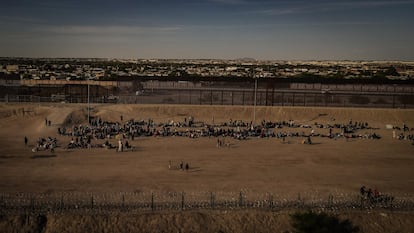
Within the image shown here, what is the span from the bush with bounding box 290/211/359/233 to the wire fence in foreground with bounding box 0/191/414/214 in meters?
1.10

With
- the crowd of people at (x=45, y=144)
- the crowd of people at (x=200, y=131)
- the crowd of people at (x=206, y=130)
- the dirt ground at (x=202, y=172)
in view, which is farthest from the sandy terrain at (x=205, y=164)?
the crowd of people at (x=206, y=130)

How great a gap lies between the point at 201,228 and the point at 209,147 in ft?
54.6

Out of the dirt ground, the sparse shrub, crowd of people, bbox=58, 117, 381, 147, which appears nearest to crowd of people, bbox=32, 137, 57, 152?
the dirt ground

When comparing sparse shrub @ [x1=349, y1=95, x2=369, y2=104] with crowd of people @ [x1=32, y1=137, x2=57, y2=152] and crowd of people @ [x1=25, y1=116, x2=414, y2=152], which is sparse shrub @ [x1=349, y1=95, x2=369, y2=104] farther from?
crowd of people @ [x1=32, y1=137, x2=57, y2=152]

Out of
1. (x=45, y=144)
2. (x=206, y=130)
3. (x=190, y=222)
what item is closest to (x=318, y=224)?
(x=190, y=222)

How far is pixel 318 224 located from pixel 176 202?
23.3 ft

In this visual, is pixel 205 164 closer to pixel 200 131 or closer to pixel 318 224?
pixel 200 131

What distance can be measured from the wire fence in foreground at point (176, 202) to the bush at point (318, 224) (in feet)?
3.61

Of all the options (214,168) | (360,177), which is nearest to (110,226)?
(214,168)

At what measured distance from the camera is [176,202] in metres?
21.7

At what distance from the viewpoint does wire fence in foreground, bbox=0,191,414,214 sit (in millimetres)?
20688

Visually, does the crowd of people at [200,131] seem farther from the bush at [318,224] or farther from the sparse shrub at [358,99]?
the bush at [318,224]

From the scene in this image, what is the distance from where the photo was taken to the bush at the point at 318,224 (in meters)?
18.9

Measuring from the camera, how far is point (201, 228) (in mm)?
20250
